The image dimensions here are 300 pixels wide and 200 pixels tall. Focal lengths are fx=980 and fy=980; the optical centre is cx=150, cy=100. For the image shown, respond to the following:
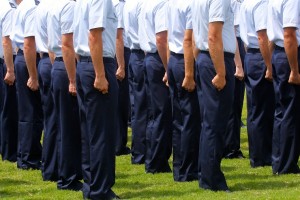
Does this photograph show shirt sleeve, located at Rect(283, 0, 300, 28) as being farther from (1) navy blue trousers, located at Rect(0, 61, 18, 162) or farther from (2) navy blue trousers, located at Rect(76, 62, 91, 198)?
(1) navy blue trousers, located at Rect(0, 61, 18, 162)

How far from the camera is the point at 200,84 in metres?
11.4

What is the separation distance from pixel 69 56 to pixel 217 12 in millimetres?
1820

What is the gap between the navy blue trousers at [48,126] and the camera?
12.8 metres

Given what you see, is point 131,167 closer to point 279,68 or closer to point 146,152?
point 146,152

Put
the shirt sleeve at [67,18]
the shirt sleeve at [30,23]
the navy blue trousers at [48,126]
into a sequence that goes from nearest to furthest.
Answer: the shirt sleeve at [67,18] → the navy blue trousers at [48,126] → the shirt sleeve at [30,23]

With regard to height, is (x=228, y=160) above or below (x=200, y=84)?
below

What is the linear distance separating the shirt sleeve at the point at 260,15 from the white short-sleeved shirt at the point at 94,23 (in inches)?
120

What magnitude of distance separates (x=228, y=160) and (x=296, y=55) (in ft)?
9.59

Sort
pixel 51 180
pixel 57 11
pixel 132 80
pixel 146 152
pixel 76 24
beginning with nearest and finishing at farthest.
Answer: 1. pixel 76 24
2. pixel 57 11
3. pixel 51 180
4. pixel 146 152
5. pixel 132 80

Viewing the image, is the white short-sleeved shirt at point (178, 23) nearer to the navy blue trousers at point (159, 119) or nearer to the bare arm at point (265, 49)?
the navy blue trousers at point (159, 119)

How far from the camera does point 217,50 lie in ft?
36.1

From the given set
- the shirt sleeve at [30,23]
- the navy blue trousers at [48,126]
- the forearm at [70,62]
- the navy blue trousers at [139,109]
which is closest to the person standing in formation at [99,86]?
the forearm at [70,62]

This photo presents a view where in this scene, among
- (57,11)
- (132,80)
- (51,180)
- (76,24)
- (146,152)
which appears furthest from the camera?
(132,80)

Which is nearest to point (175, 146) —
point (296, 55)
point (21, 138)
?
point (296, 55)
